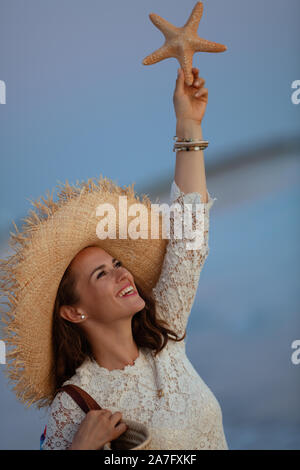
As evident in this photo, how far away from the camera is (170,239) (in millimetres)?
2014

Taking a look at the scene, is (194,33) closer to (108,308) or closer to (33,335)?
(108,308)

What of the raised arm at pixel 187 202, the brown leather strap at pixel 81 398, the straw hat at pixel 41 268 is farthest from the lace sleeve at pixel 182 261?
the brown leather strap at pixel 81 398

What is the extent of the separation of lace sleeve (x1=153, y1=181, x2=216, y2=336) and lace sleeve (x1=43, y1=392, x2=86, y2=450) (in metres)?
0.39

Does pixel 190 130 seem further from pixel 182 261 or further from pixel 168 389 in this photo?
pixel 168 389

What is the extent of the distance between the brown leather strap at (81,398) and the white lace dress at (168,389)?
0.02m

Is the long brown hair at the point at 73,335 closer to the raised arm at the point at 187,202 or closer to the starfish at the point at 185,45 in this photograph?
the raised arm at the point at 187,202

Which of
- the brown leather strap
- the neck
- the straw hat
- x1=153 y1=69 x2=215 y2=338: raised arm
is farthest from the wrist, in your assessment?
the brown leather strap

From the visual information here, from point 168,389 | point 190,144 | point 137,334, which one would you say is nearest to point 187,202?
point 190,144

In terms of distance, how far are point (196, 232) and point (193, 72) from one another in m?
0.48

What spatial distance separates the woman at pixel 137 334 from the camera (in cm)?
184

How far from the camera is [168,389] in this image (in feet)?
6.13

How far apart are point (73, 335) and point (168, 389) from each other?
0.34 metres

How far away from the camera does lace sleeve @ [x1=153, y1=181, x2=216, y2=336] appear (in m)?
1.94

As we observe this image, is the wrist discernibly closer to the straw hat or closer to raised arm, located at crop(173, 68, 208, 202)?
raised arm, located at crop(173, 68, 208, 202)
